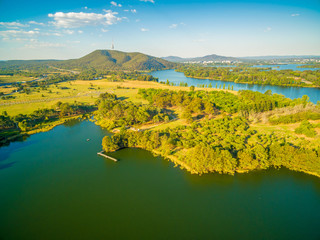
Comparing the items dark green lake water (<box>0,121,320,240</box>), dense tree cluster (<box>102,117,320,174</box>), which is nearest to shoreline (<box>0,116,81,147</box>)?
dark green lake water (<box>0,121,320,240</box>)

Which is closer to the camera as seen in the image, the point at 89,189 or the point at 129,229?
the point at 129,229

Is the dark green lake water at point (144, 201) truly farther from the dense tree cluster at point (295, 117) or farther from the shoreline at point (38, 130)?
the dense tree cluster at point (295, 117)

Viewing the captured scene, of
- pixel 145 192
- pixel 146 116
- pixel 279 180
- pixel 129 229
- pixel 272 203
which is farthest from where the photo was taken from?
pixel 146 116

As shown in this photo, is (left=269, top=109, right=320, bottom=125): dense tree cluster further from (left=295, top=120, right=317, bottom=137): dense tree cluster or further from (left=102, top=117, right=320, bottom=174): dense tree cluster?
(left=102, top=117, right=320, bottom=174): dense tree cluster

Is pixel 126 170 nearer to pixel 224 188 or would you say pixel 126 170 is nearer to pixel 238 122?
pixel 224 188

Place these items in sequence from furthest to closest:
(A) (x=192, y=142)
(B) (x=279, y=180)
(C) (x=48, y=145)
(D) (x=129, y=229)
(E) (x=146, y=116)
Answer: (E) (x=146, y=116) < (C) (x=48, y=145) < (A) (x=192, y=142) < (B) (x=279, y=180) < (D) (x=129, y=229)

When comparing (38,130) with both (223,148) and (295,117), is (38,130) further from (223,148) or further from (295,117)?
(295,117)

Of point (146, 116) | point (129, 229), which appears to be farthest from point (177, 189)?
point (146, 116)

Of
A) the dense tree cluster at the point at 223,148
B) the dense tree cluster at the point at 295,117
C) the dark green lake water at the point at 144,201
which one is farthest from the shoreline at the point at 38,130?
the dense tree cluster at the point at 295,117

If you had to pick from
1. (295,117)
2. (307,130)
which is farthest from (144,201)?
(295,117)
